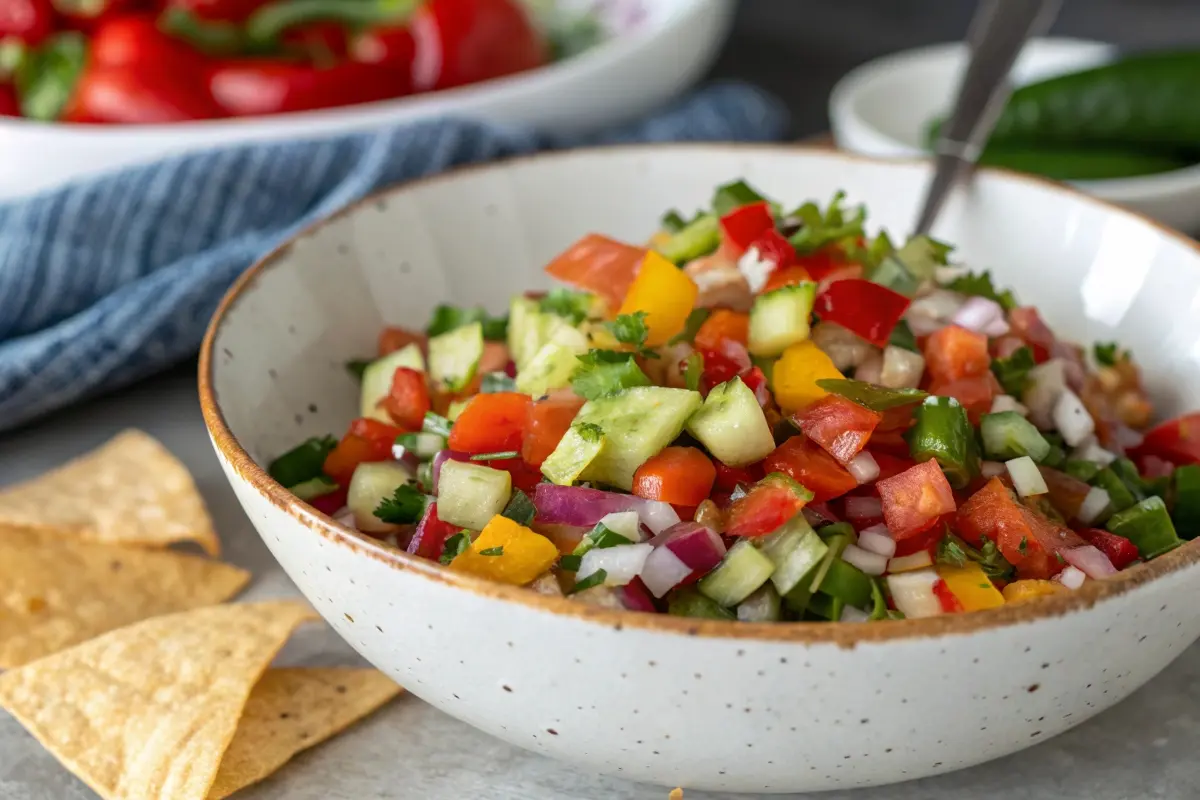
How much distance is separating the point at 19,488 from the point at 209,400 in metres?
0.72

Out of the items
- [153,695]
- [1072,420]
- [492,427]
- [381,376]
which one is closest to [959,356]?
[1072,420]

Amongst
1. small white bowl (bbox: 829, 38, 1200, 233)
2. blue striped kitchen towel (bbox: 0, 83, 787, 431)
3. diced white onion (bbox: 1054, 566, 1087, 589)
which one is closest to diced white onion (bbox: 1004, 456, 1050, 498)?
diced white onion (bbox: 1054, 566, 1087, 589)

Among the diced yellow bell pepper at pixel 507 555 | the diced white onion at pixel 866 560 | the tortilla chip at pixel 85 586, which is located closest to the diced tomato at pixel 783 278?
the diced white onion at pixel 866 560

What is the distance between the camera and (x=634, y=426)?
142 cm

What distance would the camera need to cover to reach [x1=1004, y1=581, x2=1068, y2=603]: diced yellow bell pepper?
4.33ft

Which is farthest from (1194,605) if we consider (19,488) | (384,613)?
(19,488)

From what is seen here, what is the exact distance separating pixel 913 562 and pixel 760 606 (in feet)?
0.62

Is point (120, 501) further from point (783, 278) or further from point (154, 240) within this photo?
point (783, 278)

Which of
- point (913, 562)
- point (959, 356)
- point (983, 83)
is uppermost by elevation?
point (983, 83)

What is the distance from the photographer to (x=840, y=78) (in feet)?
14.1

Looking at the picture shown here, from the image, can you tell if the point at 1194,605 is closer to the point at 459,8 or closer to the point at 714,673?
the point at 714,673

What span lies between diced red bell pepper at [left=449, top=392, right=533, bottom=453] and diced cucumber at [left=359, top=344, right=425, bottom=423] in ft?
1.05

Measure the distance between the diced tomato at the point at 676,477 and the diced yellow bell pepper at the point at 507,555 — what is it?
0.14 m

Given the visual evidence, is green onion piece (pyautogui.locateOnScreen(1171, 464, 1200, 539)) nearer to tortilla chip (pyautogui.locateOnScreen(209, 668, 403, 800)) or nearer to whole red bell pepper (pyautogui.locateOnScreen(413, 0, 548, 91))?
tortilla chip (pyautogui.locateOnScreen(209, 668, 403, 800))
